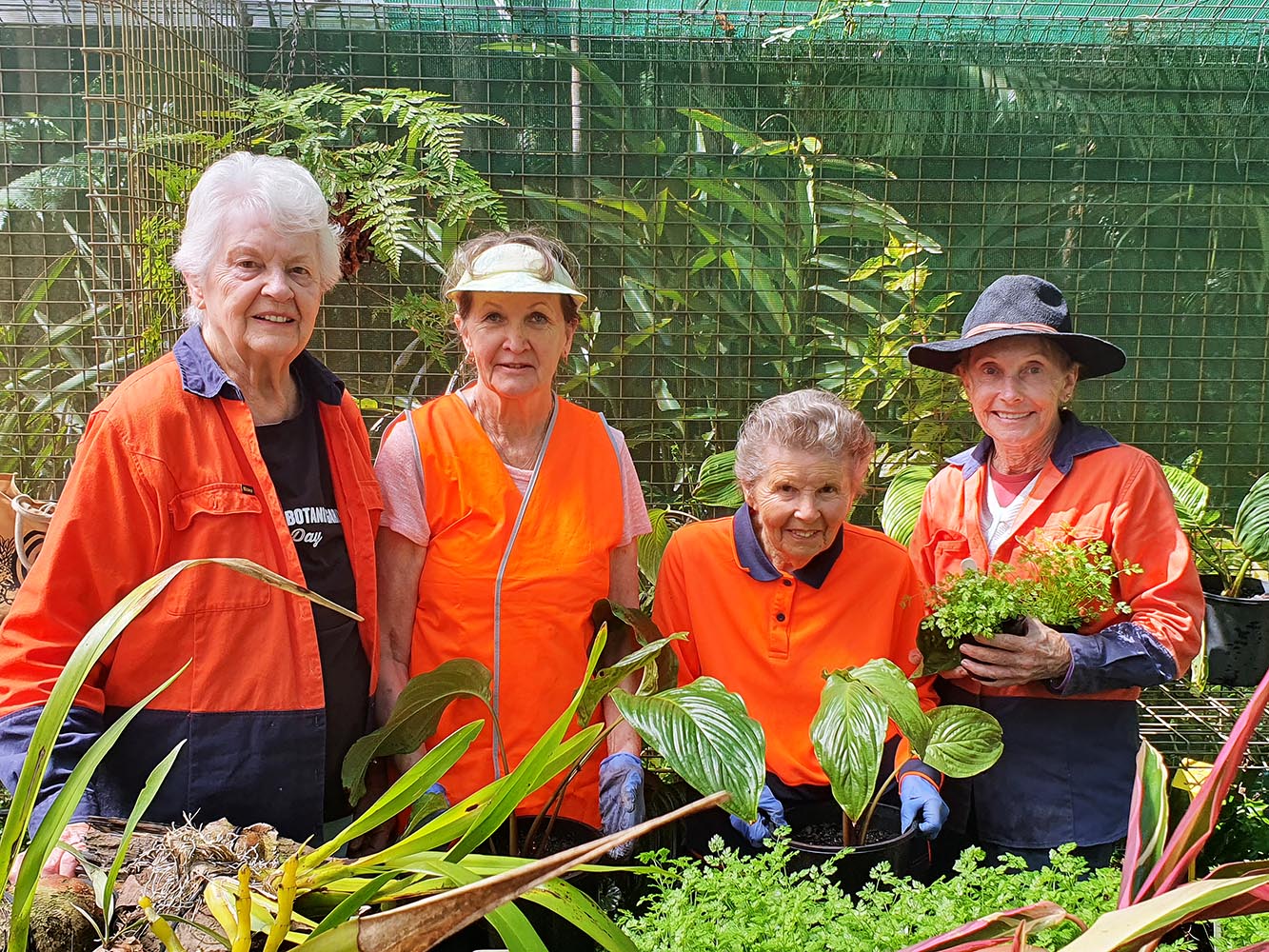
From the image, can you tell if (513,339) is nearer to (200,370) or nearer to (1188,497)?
(200,370)

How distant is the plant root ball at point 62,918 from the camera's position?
89 cm

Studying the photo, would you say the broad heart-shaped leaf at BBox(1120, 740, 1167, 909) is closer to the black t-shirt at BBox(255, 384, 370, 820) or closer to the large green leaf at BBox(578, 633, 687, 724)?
the large green leaf at BBox(578, 633, 687, 724)

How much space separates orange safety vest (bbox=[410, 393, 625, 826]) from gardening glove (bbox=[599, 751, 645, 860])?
92 mm

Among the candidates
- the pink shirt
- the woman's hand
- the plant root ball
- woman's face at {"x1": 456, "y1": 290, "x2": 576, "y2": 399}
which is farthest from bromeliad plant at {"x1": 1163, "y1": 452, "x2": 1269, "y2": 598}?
the plant root ball

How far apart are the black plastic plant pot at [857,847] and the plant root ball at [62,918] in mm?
832

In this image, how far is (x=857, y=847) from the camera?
165 cm

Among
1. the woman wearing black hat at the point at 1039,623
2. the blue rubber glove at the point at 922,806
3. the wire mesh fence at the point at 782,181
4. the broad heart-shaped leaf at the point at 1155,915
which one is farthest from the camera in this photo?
the wire mesh fence at the point at 782,181

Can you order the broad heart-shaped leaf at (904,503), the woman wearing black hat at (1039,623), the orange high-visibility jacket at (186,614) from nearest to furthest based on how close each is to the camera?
the orange high-visibility jacket at (186,614), the woman wearing black hat at (1039,623), the broad heart-shaped leaf at (904,503)

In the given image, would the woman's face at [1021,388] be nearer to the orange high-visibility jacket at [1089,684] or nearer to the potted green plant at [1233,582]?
the orange high-visibility jacket at [1089,684]

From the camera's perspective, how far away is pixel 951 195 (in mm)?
3449

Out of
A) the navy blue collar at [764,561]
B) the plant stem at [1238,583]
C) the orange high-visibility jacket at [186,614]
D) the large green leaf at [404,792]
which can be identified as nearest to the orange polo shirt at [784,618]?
the navy blue collar at [764,561]

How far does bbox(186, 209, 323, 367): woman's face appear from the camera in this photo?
166 cm

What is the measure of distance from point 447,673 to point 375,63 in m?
2.37

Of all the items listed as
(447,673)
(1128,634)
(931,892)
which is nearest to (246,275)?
(447,673)
